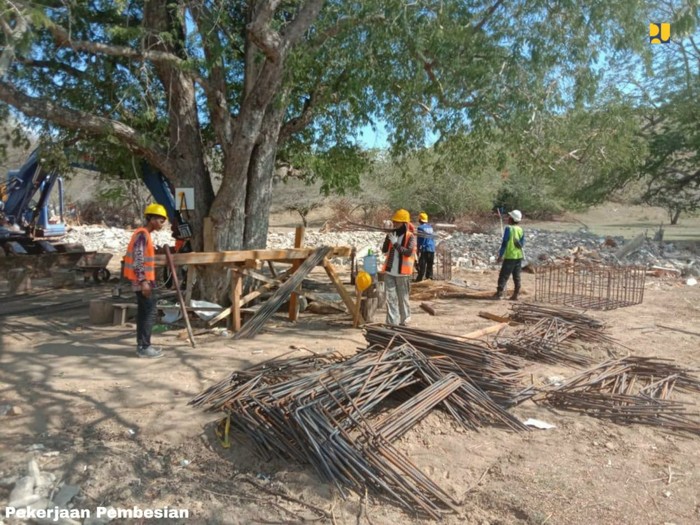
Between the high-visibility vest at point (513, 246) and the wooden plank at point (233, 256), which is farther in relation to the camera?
the high-visibility vest at point (513, 246)

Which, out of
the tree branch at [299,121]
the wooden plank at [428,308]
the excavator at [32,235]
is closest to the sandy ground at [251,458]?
the wooden plank at [428,308]

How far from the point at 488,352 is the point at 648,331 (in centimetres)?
422

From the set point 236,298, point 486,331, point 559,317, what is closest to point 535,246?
point 559,317

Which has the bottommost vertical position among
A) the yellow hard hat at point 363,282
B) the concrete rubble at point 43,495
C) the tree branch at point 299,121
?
the concrete rubble at point 43,495

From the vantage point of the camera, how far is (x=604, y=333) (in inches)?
310

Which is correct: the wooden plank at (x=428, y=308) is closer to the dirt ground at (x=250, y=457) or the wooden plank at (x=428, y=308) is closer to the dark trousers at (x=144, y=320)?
the dirt ground at (x=250, y=457)

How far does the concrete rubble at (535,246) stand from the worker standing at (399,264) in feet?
17.0

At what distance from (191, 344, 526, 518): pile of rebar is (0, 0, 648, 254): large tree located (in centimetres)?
431

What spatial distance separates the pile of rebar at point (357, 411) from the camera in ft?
12.2

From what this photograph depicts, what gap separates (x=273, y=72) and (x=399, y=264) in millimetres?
3172

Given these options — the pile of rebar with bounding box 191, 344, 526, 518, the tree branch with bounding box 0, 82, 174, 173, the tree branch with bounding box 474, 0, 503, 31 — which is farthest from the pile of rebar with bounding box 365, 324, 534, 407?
the tree branch with bounding box 474, 0, 503, 31

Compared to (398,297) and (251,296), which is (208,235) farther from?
(398,297)

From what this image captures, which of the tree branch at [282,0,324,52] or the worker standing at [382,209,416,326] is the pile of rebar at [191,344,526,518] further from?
the tree branch at [282,0,324,52]

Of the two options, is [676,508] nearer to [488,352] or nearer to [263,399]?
[488,352]
